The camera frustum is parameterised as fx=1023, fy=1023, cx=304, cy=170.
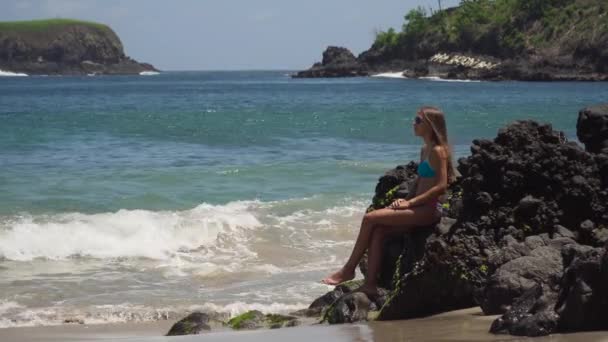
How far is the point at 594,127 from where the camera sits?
30.2ft

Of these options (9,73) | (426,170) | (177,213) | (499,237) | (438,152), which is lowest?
(9,73)

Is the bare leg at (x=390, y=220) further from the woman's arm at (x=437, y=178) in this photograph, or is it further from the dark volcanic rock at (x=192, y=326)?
the dark volcanic rock at (x=192, y=326)

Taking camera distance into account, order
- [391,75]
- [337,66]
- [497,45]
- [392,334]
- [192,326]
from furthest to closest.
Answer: [337,66]
[391,75]
[497,45]
[192,326]
[392,334]

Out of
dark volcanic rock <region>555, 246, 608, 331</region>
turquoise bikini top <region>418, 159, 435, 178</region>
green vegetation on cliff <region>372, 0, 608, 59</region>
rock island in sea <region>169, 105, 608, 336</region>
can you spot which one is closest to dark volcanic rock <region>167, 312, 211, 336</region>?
rock island in sea <region>169, 105, 608, 336</region>

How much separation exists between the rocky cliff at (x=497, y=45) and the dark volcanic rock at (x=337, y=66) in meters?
0.13

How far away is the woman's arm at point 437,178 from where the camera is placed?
796 cm

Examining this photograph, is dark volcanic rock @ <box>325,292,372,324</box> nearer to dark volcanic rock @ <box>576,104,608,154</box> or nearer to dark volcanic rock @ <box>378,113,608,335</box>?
dark volcanic rock @ <box>378,113,608,335</box>

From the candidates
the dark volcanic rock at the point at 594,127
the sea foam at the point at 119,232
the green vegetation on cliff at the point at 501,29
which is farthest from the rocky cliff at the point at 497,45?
the dark volcanic rock at the point at 594,127

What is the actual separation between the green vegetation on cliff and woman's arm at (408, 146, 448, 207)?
8790cm

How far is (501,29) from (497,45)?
95.0 inches

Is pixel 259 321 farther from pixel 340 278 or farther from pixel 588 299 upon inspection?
pixel 588 299

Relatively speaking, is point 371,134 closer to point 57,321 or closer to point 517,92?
point 57,321

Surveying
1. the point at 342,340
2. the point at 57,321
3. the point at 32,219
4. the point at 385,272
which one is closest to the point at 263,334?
the point at 342,340

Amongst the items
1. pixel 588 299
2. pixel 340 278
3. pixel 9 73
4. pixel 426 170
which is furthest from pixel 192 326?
pixel 9 73
